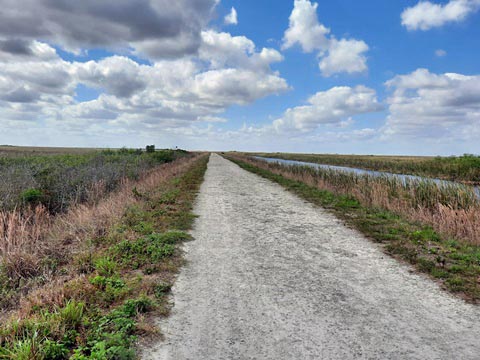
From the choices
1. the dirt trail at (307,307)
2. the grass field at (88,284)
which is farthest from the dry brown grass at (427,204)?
the grass field at (88,284)

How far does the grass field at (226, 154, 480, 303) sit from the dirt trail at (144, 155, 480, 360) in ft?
1.66

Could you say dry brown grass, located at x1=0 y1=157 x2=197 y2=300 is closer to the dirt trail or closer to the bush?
the bush

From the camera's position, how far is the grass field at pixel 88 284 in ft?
10.5

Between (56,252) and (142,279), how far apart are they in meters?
2.67

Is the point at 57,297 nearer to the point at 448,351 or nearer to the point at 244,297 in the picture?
the point at 244,297

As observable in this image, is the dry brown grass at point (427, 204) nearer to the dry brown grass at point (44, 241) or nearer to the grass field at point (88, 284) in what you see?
the grass field at point (88, 284)

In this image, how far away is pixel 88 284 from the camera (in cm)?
448

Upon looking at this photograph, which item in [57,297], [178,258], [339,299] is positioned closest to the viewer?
[57,297]

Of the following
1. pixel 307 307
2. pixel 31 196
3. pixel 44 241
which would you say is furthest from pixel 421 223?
pixel 31 196

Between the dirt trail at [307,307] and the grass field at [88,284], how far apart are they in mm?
388

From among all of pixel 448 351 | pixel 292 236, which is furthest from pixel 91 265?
pixel 448 351

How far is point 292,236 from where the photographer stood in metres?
7.87

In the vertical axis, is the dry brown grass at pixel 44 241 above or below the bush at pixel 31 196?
below

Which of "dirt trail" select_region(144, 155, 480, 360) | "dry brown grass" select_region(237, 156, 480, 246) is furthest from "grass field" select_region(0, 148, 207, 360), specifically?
"dry brown grass" select_region(237, 156, 480, 246)
